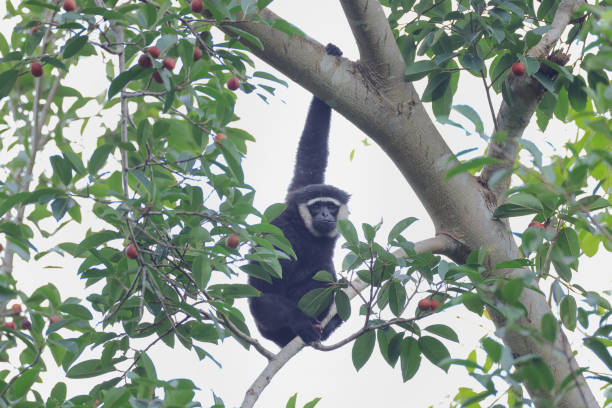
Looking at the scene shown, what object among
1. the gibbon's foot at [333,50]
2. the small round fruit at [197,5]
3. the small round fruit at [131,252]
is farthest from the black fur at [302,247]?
the small round fruit at [197,5]

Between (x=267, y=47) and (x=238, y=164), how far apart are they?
3.04ft

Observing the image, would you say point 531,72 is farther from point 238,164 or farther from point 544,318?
point 544,318

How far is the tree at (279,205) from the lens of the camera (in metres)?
2.81

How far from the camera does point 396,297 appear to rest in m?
3.51

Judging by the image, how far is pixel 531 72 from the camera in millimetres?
3566

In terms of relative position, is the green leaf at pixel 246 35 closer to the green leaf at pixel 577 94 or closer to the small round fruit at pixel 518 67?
the small round fruit at pixel 518 67

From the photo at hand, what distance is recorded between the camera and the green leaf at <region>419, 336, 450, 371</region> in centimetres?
341

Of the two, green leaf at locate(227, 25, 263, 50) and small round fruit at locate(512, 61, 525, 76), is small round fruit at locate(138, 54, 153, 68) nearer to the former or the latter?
green leaf at locate(227, 25, 263, 50)

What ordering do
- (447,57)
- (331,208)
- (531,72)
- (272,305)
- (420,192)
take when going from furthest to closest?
1. (331,208)
2. (272,305)
3. (420,192)
4. (447,57)
5. (531,72)

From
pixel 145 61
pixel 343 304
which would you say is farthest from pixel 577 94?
pixel 145 61

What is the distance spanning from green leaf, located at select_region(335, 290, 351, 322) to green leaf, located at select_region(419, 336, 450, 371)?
42cm

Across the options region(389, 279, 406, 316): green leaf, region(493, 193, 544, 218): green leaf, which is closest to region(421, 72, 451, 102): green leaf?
region(493, 193, 544, 218): green leaf

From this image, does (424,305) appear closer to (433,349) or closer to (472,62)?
(433,349)

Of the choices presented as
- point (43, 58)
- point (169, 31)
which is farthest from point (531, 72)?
point (43, 58)
